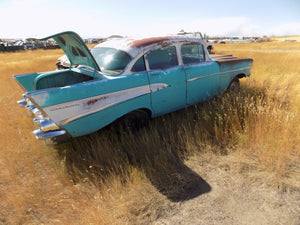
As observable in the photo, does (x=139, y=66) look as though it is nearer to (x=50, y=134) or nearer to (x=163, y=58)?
(x=163, y=58)

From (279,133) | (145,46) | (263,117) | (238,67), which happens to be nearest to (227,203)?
(279,133)

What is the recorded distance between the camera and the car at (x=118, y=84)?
7.65 feet

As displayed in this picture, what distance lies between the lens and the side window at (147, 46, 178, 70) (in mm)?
3178

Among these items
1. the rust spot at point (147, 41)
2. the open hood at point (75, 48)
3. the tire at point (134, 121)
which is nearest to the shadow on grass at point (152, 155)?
the tire at point (134, 121)

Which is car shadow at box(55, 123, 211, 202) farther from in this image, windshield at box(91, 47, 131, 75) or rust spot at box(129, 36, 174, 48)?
rust spot at box(129, 36, 174, 48)

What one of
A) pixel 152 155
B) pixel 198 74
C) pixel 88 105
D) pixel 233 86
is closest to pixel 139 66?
pixel 88 105

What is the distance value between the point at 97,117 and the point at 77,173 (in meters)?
0.82

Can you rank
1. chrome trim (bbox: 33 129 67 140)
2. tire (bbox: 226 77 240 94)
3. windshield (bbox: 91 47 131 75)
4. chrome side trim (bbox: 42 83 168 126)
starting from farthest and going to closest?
tire (bbox: 226 77 240 94)
windshield (bbox: 91 47 131 75)
chrome trim (bbox: 33 129 67 140)
chrome side trim (bbox: 42 83 168 126)

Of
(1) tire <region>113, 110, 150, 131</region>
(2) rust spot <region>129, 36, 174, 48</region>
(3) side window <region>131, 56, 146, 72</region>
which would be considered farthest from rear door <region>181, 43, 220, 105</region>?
(1) tire <region>113, 110, 150, 131</region>

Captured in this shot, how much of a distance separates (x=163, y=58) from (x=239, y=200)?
2.50m

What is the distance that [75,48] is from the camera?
111 inches

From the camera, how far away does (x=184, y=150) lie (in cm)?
291

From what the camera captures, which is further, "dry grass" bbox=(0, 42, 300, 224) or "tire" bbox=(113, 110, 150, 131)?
"tire" bbox=(113, 110, 150, 131)

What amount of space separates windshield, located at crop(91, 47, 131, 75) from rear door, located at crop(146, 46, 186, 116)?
0.42 meters
